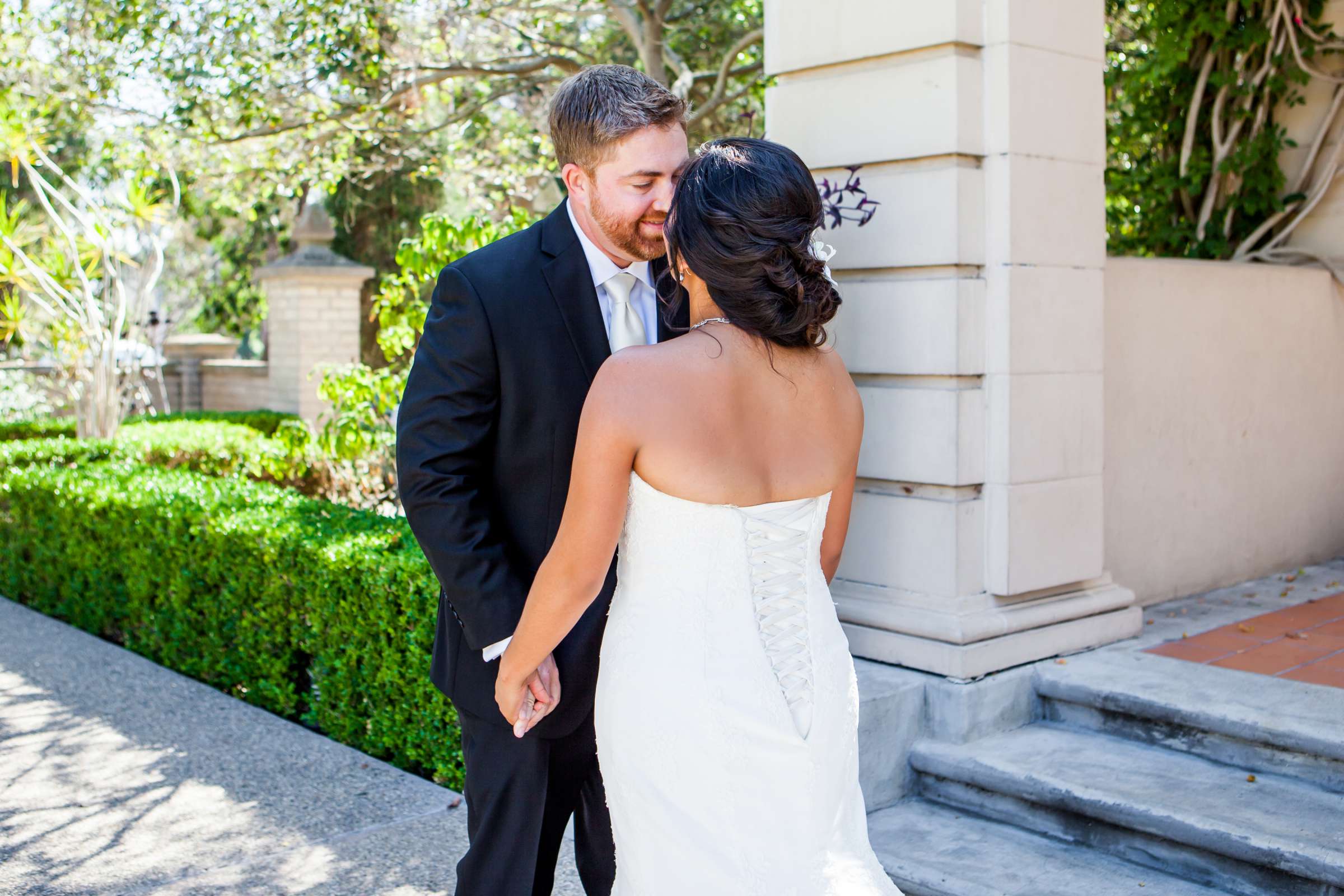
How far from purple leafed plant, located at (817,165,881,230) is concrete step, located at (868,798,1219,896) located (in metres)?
1.77

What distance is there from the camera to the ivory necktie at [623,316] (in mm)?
2484

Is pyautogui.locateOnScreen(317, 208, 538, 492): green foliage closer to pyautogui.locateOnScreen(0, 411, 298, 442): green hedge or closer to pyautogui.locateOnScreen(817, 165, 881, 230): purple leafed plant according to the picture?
pyautogui.locateOnScreen(817, 165, 881, 230): purple leafed plant

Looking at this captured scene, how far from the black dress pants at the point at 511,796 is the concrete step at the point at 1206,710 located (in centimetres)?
187

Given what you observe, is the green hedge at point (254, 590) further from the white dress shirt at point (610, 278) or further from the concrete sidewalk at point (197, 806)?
the white dress shirt at point (610, 278)

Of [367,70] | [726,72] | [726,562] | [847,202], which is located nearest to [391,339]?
[367,70]

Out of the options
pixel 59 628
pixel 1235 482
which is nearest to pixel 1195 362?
pixel 1235 482

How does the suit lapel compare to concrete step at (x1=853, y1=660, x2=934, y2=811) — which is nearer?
the suit lapel

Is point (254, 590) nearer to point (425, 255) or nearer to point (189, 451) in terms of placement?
point (425, 255)

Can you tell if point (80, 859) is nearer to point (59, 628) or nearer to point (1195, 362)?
point (59, 628)

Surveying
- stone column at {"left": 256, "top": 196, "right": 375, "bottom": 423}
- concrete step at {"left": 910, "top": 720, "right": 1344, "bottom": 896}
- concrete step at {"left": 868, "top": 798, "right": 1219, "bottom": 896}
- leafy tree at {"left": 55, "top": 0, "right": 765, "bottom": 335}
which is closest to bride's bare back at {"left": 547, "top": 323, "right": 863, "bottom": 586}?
concrete step at {"left": 868, "top": 798, "right": 1219, "bottom": 896}

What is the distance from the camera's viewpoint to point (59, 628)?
6.45 metres

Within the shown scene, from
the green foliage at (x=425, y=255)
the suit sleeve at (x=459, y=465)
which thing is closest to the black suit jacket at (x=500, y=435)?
the suit sleeve at (x=459, y=465)

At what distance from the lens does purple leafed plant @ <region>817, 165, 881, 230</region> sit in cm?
370

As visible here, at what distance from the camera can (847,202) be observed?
3742mm
